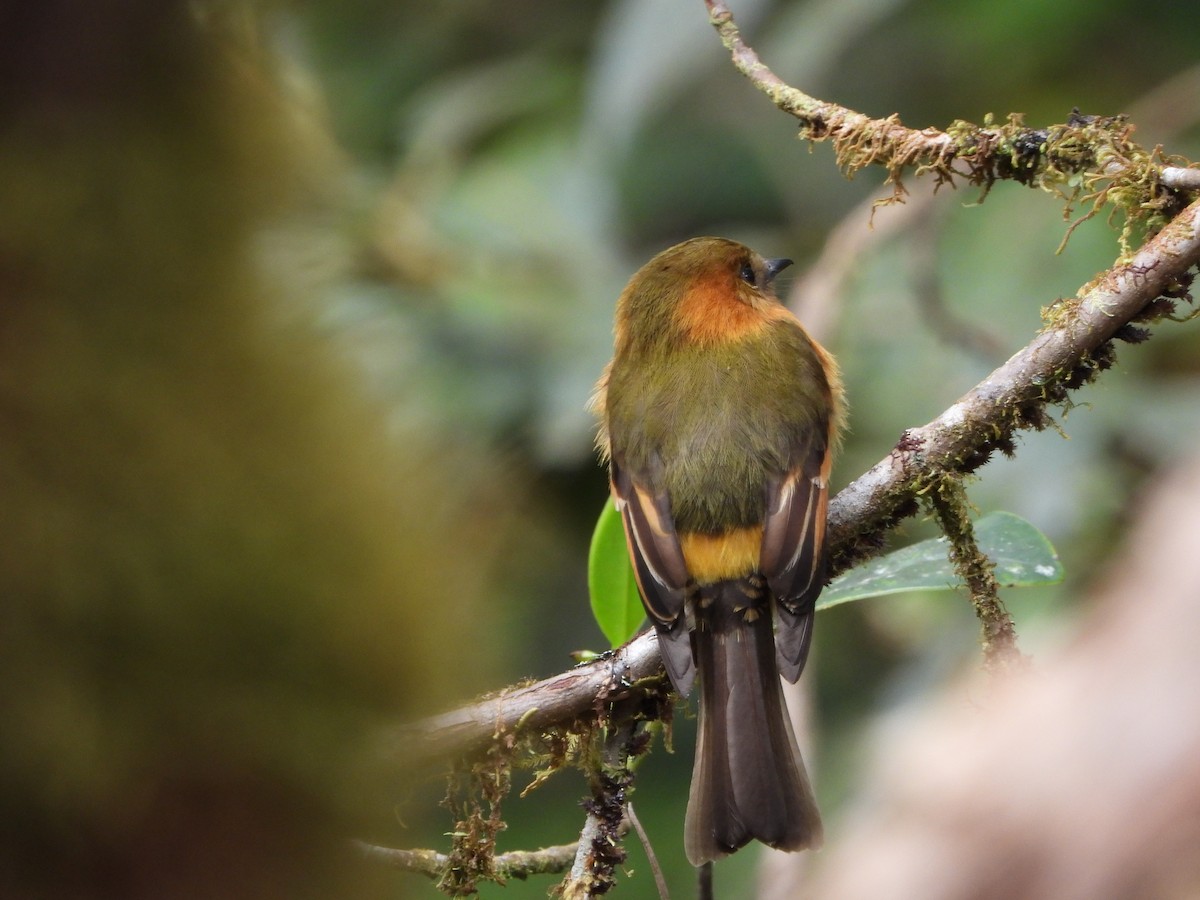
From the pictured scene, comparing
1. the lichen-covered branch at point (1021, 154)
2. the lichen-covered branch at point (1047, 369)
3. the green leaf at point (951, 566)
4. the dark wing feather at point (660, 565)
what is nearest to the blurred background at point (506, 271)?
the green leaf at point (951, 566)

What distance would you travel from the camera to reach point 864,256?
4.22 metres

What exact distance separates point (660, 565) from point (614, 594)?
12 cm

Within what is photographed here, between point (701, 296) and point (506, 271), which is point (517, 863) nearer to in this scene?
point (701, 296)

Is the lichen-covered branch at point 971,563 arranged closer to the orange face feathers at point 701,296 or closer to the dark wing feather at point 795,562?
the dark wing feather at point 795,562

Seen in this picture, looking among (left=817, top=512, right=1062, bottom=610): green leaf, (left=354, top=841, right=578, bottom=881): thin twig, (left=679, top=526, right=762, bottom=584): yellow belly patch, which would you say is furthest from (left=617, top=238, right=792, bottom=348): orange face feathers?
(left=354, top=841, right=578, bottom=881): thin twig

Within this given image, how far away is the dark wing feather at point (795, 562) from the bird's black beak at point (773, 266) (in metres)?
1.06

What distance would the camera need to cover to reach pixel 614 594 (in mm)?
2971

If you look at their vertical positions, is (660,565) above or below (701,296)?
below

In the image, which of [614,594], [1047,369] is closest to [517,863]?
[614,594]

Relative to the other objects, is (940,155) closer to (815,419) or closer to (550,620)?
(815,419)

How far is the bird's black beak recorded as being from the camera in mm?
3936

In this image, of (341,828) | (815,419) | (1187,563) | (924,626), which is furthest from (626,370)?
(1187,563)

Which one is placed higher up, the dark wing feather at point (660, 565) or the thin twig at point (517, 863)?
the dark wing feather at point (660, 565)

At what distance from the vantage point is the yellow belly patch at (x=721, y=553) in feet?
9.93
